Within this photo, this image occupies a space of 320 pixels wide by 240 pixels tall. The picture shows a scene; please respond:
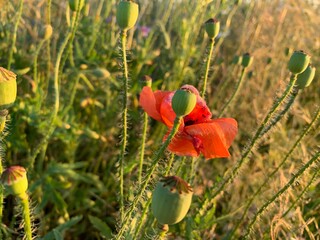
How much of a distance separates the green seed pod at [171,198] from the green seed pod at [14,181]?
173 millimetres

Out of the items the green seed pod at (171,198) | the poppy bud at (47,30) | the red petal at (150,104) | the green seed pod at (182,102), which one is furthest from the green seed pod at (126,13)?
the poppy bud at (47,30)

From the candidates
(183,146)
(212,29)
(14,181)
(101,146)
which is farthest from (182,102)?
(101,146)

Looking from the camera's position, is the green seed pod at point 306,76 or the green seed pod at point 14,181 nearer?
the green seed pod at point 14,181

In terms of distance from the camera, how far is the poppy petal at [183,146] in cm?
75

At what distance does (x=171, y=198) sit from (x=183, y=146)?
0.18m

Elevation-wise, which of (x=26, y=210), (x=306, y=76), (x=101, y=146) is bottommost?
(x=101, y=146)

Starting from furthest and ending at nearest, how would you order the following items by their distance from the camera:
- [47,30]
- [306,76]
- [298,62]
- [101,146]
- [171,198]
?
[101,146]
[47,30]
[306,76]
[298,62]
[171,198]

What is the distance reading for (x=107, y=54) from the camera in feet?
5.79

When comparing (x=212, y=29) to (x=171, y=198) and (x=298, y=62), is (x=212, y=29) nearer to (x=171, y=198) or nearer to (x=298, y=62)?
(x=298, y=62)

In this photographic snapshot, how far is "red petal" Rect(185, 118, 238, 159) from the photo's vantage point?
29.8 inches

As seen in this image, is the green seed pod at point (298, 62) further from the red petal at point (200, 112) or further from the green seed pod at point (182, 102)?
the green seed pod at point (182, 102)

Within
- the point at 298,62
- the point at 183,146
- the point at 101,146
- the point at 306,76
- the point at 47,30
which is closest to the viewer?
the point at 183,146

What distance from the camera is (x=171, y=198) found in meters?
0.59

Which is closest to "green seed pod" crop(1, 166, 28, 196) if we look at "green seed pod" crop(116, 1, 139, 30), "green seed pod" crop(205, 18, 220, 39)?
"green seed pod" crop(116, 1, 139, 30)
